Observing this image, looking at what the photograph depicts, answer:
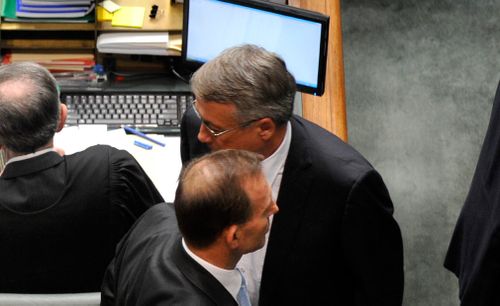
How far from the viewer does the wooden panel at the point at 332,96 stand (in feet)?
9.16

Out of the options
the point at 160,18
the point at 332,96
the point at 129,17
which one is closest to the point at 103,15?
the point at 129,17

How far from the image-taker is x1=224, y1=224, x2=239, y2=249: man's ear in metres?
1.80

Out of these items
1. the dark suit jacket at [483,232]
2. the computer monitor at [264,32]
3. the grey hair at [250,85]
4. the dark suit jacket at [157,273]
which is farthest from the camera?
the computer monitor at [264,32]

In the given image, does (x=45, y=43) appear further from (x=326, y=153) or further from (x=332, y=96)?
(x=326, y=153)

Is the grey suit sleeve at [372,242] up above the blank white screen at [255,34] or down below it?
below

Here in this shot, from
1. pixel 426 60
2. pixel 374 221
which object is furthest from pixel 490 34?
pixel 374 221

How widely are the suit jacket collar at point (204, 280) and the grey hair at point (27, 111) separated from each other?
63cm

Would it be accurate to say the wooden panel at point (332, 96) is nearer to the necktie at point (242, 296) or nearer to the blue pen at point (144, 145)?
the blue pen at point (144, 145)

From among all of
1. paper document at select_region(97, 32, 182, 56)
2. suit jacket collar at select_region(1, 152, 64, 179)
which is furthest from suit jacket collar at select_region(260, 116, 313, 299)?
paper document at select_region(97, 32, 182, 56)

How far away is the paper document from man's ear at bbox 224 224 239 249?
1340 millimetres

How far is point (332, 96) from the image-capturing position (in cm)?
287

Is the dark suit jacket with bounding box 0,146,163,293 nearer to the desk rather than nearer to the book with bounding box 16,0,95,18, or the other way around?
the desk

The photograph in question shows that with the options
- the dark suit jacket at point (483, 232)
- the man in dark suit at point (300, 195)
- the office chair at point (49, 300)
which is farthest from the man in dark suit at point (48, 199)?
the dark suit jacket at point (483, 232)

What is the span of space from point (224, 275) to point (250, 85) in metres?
0.46
